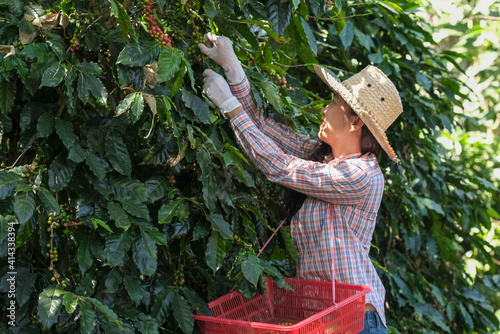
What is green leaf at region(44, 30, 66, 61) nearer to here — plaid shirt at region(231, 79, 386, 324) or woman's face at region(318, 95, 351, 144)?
plaid shirt at region(231, 79, 386, 324)

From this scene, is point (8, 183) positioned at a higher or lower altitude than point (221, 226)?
higher

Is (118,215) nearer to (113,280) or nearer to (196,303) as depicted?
(113,280)

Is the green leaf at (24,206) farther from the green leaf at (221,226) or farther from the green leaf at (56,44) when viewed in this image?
the green leaf at (221,226)

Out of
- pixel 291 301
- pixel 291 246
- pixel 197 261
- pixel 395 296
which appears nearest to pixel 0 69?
pixel 197 261

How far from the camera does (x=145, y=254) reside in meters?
1.73

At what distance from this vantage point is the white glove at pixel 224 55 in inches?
78.8

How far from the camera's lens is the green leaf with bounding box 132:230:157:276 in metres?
1.72

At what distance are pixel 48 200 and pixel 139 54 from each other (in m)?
0.45

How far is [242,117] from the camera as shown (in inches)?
79.8

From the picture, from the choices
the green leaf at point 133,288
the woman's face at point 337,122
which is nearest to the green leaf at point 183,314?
the green leaf at point 133,288

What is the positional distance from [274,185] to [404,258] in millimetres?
1595

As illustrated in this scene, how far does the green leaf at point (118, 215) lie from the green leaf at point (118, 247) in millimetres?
53

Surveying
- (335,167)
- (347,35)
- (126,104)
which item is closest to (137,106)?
(126,104)

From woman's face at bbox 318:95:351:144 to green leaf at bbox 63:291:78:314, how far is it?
3.36 feet
